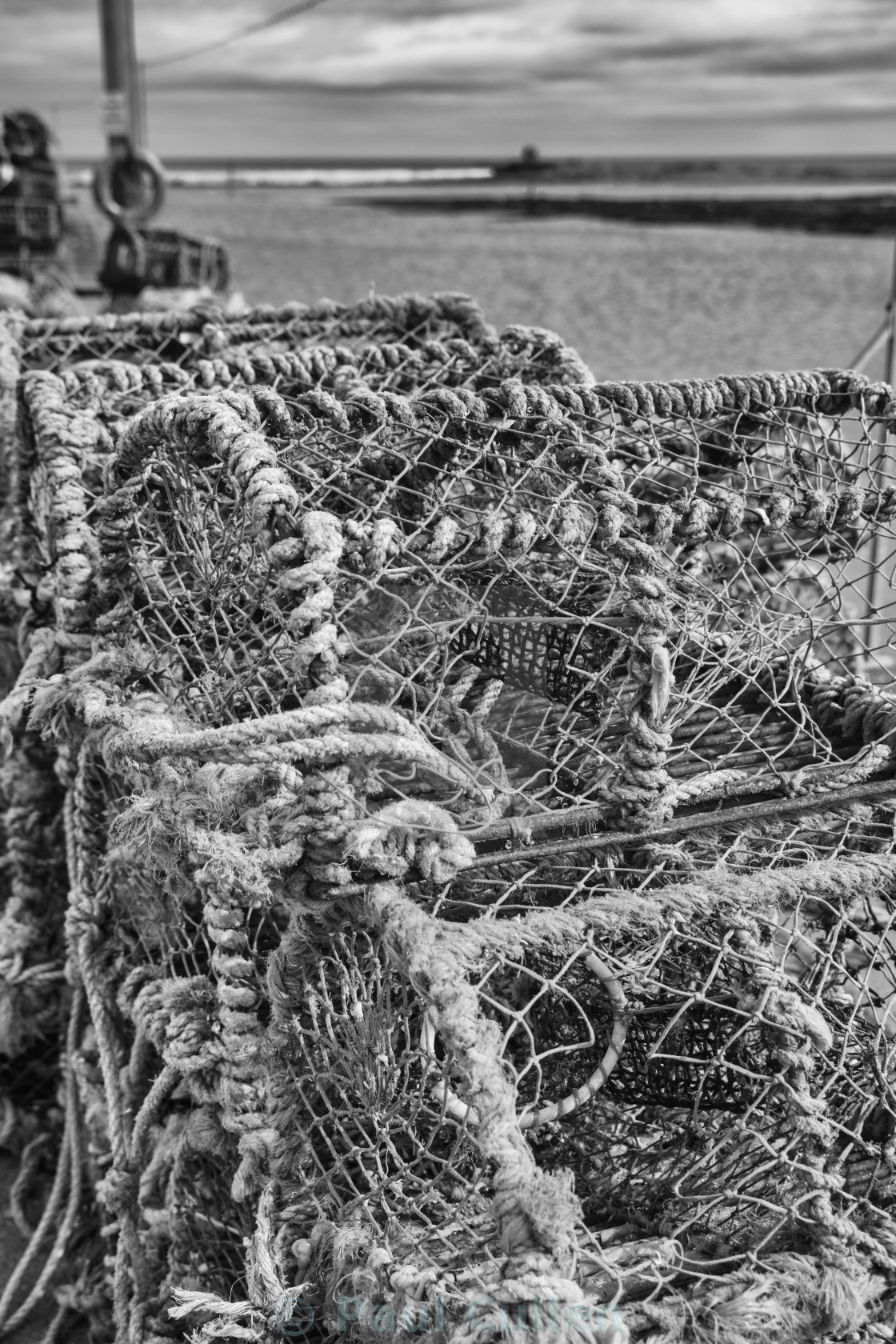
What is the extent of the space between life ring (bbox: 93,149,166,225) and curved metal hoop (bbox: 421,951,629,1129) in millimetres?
10578

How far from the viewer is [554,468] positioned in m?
1.99

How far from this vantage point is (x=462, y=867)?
5.25 ft

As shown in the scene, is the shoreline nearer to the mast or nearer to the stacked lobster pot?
the mast

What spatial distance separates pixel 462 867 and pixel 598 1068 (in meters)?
0.30

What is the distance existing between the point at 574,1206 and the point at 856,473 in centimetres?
137

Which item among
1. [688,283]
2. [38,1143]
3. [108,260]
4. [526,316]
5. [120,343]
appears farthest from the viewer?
[688,283]

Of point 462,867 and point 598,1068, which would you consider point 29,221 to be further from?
point 598,1068

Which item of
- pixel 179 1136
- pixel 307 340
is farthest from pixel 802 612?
pixel 307 340

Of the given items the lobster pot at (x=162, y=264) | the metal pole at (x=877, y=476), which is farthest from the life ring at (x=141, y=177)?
the metal pole at (x=877, y=476)

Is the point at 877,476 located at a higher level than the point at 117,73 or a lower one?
lower

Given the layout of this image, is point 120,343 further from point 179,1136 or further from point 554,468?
point 179,1136

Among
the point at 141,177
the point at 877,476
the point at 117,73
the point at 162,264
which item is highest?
the point at 117,73

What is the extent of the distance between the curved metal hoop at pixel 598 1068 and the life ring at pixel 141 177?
34.7ft

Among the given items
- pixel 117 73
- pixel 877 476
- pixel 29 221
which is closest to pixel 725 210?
pixel 117 73
